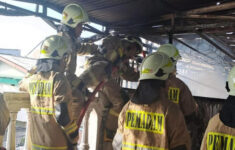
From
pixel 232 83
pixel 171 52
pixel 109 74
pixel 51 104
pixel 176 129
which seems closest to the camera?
pixel 232 83

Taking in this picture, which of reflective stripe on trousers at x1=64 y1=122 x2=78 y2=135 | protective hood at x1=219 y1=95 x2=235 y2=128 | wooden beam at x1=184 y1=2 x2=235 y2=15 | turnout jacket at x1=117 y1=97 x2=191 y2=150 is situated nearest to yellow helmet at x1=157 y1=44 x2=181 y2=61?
wooden beam at x1=184 y1=2 x2=235 y2=15

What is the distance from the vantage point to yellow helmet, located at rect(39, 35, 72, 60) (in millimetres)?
3031

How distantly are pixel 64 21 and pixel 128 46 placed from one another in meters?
1.40

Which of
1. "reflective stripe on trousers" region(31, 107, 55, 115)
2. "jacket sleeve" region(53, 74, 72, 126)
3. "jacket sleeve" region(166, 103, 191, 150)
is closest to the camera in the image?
"jacket sleeve" region(166, 103, 191, 150)

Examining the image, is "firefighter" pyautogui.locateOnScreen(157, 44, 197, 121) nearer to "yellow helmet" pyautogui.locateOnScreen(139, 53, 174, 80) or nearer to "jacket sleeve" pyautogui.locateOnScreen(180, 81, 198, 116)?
"jacket sleeve" pyautogui.locateOnScreen(180, 81, 198, 116)

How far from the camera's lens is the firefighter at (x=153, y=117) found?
2051mm

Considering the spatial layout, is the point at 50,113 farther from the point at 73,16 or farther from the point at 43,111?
the point at 73,16

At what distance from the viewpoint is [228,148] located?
5.55 feet

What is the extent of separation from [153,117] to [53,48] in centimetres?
173

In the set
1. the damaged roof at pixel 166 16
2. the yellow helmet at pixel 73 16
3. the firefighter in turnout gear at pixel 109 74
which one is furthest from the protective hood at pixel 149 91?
the damaged roof at pixel 166 16

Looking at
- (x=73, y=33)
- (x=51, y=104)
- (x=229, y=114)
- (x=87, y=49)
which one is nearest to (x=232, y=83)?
(x=229, y=114)

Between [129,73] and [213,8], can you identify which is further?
[129,73]

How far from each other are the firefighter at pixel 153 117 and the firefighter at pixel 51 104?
2.77 feet

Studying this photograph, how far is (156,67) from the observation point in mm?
2225
